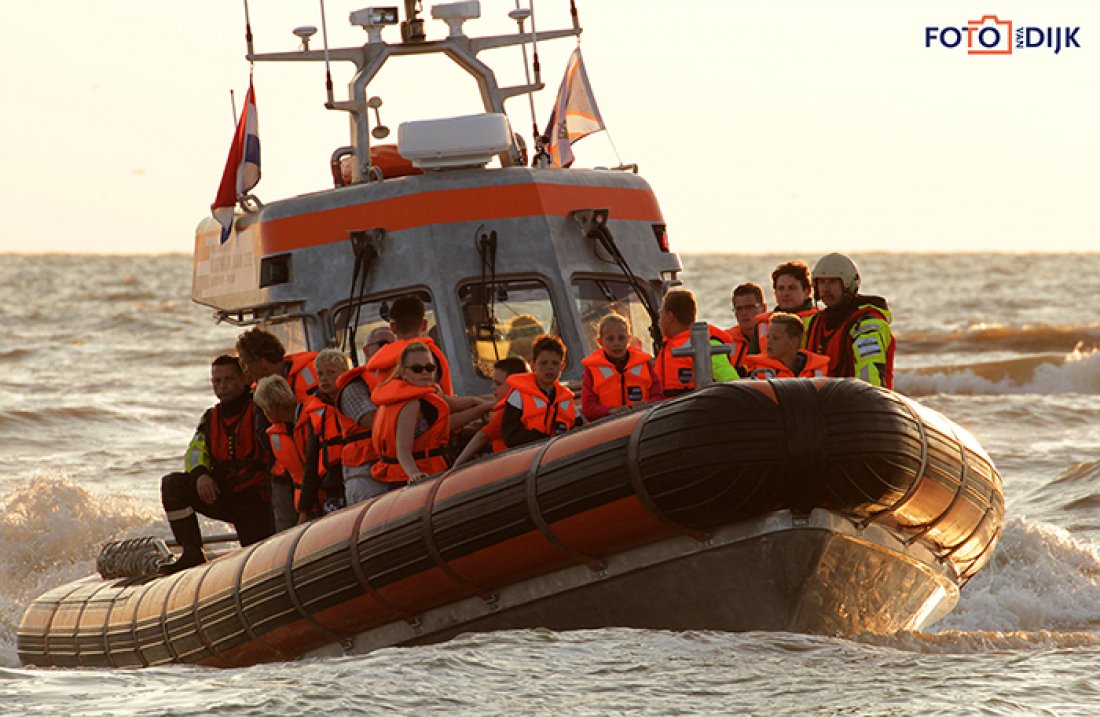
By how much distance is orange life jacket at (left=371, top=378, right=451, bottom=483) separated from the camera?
6043 mm

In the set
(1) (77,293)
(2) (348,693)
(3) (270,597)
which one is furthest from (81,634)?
(1) (77,293)

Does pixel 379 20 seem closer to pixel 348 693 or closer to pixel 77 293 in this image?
pixel 348 693

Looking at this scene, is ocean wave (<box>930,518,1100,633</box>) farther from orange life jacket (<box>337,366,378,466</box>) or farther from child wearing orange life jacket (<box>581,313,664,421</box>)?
orange life jacket (<box>337,366,378,466</box>)

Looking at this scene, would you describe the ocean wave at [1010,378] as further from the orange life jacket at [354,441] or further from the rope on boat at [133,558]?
the orange life jacket at [354,441]

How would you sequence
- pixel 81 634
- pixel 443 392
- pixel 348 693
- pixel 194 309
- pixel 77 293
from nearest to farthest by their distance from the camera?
pixel 348 693 < pixel 443 392 < pixel 81 634 < pixel 194 309 < pixel 77 293

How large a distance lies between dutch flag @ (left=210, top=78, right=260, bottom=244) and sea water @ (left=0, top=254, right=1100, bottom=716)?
2.26 metres

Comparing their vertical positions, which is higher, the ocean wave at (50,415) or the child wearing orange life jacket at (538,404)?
the child wearing orange life jacket at (538,404)

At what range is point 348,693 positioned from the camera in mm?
5312

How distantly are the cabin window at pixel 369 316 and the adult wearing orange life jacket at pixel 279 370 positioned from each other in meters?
0.54

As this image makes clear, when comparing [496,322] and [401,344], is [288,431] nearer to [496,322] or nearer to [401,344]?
[401,344]

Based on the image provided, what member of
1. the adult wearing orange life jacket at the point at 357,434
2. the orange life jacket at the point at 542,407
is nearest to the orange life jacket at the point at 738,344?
the orange life jacket at the point at 542,407

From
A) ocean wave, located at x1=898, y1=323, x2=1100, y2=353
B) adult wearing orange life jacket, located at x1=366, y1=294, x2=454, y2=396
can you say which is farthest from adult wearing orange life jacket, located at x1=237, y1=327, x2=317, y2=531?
ocean wave, located at x1=898, y1=323, x2=1100, y2=353

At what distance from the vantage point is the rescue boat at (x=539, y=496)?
5.28 meters

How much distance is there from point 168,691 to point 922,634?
2595 mm
